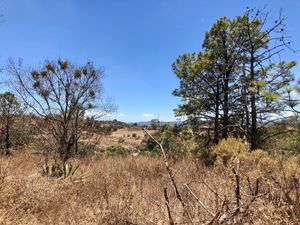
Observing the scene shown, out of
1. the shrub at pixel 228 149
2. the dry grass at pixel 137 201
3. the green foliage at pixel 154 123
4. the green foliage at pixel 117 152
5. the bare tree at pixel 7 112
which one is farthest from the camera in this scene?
the green foliage at pixel 117 152

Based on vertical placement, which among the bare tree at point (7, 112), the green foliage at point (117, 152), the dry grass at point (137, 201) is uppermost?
the bare tree at point (7, 112)

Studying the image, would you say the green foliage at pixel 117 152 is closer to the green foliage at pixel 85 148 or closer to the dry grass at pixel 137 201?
the green foliage at pixel 85 148

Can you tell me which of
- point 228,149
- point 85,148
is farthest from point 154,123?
point 85,148

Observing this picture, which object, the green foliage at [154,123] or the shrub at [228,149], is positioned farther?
the shrub at [228,149]

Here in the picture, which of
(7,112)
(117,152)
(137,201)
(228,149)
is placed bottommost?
(137,201)

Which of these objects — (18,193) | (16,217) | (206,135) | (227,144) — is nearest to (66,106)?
(206,135)

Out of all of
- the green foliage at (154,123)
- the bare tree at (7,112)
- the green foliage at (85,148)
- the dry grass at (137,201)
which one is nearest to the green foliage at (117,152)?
the green foliage at (85,148)

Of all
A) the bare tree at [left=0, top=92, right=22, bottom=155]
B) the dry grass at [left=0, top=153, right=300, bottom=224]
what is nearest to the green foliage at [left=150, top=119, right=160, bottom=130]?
the dry grass at [left=0, top=153, right=300, bottom=224]

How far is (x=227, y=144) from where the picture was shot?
968 centimetres

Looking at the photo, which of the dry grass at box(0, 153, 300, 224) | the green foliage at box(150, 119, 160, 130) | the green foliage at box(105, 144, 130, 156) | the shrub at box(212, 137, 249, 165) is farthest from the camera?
the green foliage at box(105, 144, 130, 156)

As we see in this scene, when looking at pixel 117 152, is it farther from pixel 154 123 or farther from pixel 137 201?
pixel 137 201

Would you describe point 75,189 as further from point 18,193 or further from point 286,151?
point 286,151

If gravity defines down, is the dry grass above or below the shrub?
below

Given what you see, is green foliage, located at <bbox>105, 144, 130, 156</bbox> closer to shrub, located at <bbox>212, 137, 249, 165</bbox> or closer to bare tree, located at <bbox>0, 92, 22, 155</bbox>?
bare tree, located at <bbox>0, 92, 22, 155</bbox>
